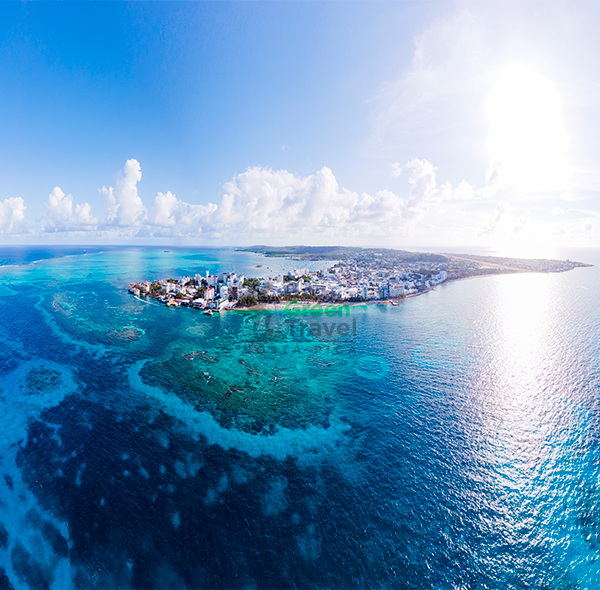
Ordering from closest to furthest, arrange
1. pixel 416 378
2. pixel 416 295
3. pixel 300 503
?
pixel 300 503 → pixel 416 378 → pixel 416 295

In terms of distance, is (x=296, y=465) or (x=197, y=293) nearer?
(x=296, y=465)

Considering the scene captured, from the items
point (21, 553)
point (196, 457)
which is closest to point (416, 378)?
point (196, 457)

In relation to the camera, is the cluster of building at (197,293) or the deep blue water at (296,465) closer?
the deep blue water at (296,465)

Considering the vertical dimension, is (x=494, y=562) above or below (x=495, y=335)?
below

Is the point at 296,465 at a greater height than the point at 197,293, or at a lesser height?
lesser

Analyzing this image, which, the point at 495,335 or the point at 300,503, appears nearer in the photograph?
the point at 300,503

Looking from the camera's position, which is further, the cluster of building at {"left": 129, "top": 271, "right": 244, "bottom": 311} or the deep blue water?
the cluster of building at {"left": 129, "top": 271, "right": 244, "bottom": 311}

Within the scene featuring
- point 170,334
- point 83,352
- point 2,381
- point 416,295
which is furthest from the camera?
point 416,295

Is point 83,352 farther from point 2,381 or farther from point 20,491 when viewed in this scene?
point 20,491
